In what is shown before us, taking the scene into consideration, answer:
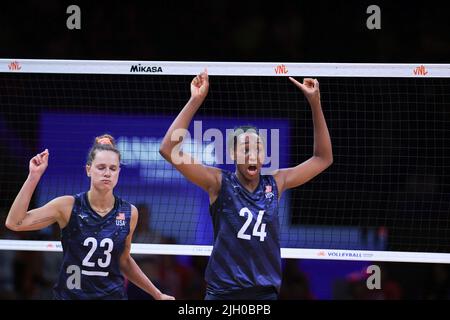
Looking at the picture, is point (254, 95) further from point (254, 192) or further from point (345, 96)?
point (254, 192)

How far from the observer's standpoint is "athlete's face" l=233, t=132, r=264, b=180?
5336 mm

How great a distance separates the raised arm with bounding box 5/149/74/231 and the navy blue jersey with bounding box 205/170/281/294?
1102 mm

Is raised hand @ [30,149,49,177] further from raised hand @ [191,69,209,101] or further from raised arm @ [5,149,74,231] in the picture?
raised hand @ [191,69,209,101]

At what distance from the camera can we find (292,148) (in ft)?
24.4

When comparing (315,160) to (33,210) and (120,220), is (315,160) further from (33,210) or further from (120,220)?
(33,210)

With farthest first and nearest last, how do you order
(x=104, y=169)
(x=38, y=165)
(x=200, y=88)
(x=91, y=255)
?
(x=104, y=169), (x=91, y=255), (x=38, y=165), (x=200, y=88)

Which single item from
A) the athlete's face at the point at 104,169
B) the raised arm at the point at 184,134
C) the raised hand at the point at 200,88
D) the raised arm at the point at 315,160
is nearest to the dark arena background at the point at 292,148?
the athlete's face at the point at 104,169

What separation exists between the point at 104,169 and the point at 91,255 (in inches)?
23.1

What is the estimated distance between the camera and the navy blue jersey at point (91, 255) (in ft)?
18.5

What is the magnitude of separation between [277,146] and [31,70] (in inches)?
83.4

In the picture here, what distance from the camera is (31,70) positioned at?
682cm

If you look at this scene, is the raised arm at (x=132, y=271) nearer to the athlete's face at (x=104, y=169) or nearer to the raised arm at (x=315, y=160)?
the athlete's face at (x=104, y=169)

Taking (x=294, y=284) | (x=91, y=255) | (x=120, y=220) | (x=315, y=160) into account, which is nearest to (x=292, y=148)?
(x=294, y=284)
